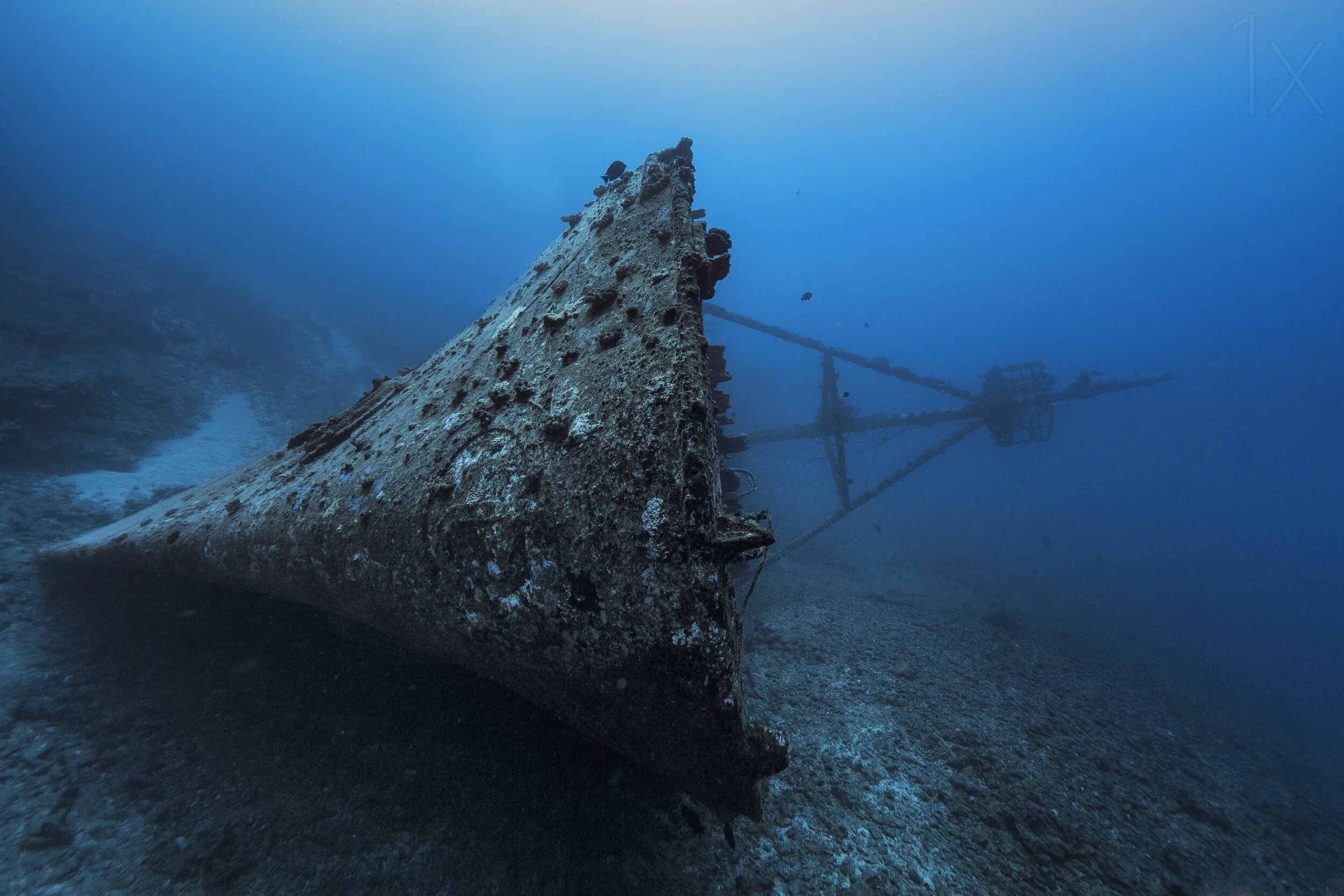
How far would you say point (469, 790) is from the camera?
191cm

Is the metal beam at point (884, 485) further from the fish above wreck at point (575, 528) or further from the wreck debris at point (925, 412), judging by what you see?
the fish above wreck at point (575, 528)

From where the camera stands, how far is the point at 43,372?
8375mm

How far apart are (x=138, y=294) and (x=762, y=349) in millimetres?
75078

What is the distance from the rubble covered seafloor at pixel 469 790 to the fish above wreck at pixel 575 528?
0.46m

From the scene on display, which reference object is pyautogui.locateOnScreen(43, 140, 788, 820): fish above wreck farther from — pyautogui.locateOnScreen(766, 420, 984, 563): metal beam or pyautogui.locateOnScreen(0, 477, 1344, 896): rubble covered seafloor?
pyautogui.locateOnScreen(766, 420, 984, 563): metal beam

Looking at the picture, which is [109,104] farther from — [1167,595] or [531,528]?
A: [1167,595]

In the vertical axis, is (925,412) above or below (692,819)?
above

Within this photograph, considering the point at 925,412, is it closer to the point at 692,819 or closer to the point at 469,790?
the point at 692,819

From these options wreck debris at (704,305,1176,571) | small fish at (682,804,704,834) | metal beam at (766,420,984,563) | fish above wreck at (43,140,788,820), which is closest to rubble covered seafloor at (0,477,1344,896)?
small fish at (682,804,704,834)

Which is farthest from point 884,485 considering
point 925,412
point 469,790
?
point 469,790

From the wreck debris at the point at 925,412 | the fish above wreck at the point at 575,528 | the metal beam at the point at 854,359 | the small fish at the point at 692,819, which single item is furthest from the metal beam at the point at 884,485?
the fish above wreck at the point at 575,528

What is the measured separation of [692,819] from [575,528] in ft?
5.46

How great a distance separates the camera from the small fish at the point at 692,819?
2025 millimetres

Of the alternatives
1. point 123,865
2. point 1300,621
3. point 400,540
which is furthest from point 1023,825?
point 1300,621
